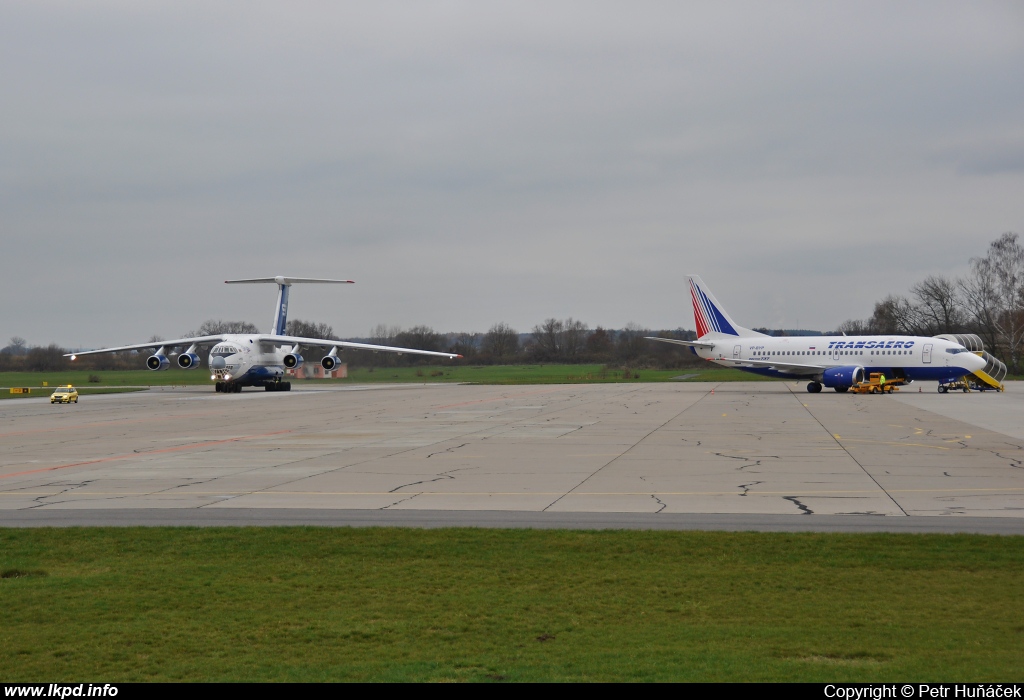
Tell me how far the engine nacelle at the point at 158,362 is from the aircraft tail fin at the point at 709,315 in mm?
36059

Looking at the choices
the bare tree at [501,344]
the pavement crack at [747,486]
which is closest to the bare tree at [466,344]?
the bare tree at [501,344]

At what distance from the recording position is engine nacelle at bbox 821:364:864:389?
49688 millimetres

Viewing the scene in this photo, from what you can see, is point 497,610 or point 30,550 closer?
point 497,610

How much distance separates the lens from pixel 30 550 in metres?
10.2

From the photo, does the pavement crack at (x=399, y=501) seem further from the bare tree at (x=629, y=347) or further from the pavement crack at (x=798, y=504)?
the bare tree at (x=629, y=347)

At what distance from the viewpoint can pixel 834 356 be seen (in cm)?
5172

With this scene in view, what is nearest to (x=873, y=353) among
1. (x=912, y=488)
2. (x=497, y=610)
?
(x=912, y=488)

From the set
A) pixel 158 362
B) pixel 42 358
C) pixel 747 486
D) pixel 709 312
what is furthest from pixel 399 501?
pixel 42 358

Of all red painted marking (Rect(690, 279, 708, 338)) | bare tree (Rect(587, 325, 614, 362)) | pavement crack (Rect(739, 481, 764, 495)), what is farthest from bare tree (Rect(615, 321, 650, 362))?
pavement crack (Rect(739, 481, 764, 495))

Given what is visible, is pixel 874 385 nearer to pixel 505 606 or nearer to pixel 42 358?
pixel 505 606

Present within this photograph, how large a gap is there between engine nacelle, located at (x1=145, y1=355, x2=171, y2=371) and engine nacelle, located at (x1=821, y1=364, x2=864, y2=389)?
42.2m

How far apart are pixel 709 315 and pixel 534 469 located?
4262 cm
